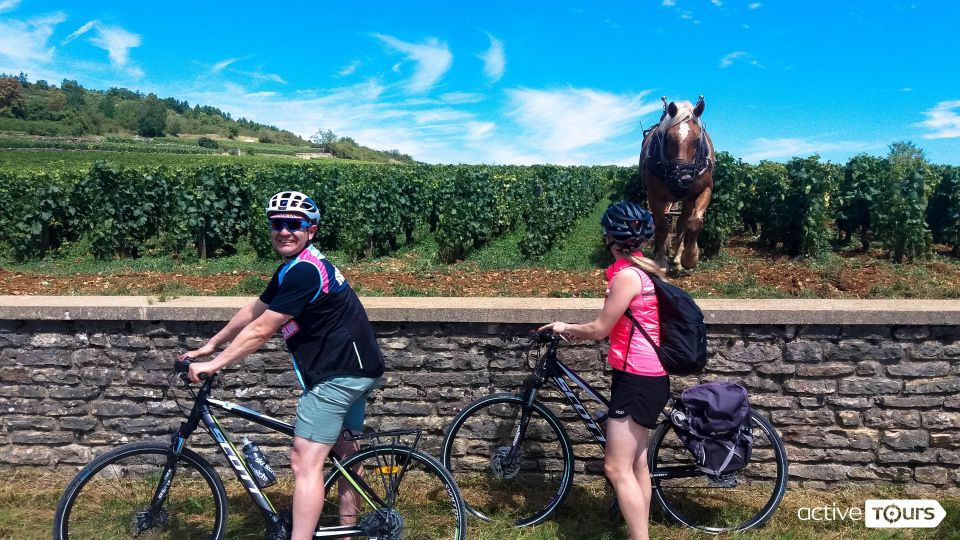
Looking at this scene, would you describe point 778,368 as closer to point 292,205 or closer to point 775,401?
point 775,401

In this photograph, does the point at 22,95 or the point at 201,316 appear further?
the point at 22,95

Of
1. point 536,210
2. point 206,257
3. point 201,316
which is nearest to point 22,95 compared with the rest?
point 206,257

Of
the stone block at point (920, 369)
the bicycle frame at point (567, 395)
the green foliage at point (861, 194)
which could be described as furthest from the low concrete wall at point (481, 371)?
the green foliage at point (861, 194)

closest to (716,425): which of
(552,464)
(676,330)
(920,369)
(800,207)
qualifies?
(676,330)

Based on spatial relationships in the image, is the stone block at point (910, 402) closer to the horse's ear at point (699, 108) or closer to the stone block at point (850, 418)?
the stone block at point (850, 418)

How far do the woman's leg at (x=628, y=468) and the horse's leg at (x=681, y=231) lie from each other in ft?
17.5

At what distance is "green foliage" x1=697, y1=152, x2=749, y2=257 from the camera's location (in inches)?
484

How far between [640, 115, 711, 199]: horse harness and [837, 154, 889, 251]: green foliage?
6.66m

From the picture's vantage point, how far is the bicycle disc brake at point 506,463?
3.90 m

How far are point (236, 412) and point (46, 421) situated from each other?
2.15 metres

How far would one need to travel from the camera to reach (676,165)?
709 centimetres

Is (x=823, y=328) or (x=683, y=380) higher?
(x=823, y=328)

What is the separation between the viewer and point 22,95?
79.8 metres

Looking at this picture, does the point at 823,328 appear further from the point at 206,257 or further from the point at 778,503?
the point at 206,257
